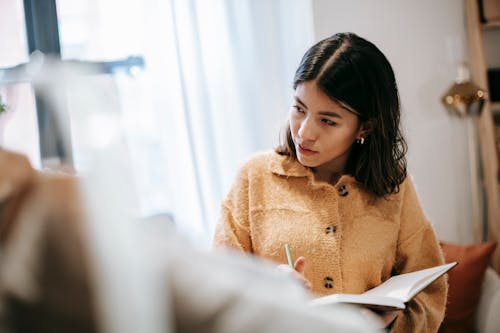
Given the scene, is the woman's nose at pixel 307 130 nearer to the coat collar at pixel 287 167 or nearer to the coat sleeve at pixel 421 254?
the coat collar at pixel 287 167

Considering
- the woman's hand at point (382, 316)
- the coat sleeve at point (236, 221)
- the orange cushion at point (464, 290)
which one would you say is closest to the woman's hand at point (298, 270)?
the woman's hand at point (382, 316)

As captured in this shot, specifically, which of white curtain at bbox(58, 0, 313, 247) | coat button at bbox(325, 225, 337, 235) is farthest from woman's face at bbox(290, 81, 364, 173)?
white curtain at bbox(58, 0, 313, 247)

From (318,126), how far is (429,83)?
5.04 ft

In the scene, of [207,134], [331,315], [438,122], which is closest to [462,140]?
[438,122]

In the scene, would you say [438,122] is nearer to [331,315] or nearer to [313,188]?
[313,188]

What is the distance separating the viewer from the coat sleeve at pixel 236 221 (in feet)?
4.92

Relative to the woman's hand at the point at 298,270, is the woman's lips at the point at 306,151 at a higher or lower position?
higher

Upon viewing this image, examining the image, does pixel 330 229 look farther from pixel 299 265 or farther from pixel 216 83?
pixel 216 83

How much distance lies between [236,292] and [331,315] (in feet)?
0.20

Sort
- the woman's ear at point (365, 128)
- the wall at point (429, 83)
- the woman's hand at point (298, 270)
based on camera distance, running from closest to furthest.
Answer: the woman's hand at point (298, 270) < the woman's ear at point (365, 128) < the wall at point (429, 83)

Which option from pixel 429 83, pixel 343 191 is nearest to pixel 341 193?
pixel 343 191

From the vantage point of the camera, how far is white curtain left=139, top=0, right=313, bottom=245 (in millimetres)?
2299

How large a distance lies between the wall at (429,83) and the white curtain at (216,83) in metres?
0.41

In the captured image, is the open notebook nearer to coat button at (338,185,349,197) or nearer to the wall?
coat button at (338,185,349,197)
